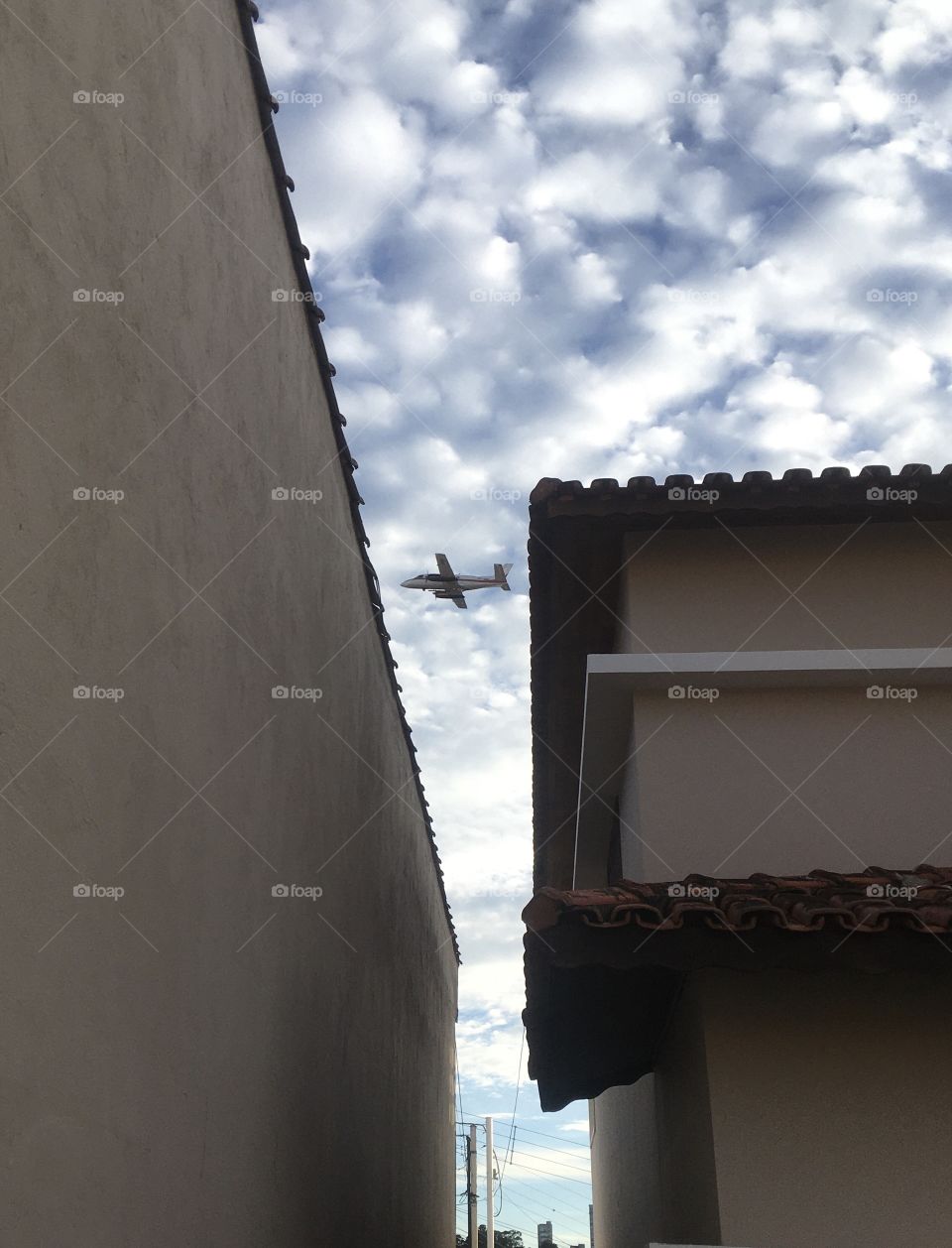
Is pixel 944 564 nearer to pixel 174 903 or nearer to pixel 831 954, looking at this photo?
pixel 831 954

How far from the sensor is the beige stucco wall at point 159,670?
104 inches

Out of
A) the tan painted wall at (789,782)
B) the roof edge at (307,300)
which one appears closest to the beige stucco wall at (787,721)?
the tan painted wall at (789,782)

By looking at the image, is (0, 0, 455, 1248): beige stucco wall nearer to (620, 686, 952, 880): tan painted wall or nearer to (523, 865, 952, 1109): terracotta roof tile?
(523, 865, 952, 1109): terracotta roof tile

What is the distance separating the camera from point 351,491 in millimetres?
8180

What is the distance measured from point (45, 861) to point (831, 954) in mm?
2819

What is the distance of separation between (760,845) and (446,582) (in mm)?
11909

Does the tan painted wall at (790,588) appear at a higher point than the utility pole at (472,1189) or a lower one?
higher

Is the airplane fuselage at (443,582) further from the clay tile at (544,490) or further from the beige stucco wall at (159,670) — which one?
the clay tile at (544,490)

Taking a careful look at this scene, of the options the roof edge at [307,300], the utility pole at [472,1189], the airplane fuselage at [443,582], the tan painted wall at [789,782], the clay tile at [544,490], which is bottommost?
the utility pole at [472,1189]

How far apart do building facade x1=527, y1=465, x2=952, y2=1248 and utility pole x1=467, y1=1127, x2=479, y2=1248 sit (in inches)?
689

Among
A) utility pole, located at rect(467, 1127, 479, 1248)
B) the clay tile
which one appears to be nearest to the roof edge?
the clay tile

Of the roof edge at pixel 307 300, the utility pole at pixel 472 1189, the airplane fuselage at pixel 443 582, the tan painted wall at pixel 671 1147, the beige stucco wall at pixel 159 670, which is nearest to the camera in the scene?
the beige stucco wall at pixel 159 670

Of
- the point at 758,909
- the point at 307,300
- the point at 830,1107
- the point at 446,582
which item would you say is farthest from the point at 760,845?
the point at 446,582

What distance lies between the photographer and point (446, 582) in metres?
17.4
